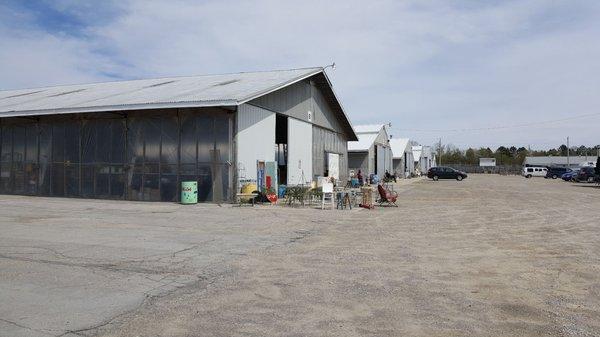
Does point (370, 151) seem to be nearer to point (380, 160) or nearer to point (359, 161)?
point (359, 161)

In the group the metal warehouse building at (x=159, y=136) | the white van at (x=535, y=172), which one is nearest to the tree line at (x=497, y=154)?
the white van at (x=535, y=172)

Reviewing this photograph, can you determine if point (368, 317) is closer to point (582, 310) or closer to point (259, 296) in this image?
point (259, 296)

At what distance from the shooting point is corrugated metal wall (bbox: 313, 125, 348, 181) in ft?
97.6

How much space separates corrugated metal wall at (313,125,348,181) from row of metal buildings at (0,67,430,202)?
8.1 inches

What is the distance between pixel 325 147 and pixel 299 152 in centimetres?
487

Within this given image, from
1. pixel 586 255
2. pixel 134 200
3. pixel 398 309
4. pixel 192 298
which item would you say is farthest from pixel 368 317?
pixel 134 200

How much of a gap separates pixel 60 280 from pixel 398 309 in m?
4.68

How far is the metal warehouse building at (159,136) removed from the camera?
805 inches

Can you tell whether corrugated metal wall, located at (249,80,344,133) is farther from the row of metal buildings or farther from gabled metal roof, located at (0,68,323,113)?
gabled metal roof, located at (0,68,323,113)

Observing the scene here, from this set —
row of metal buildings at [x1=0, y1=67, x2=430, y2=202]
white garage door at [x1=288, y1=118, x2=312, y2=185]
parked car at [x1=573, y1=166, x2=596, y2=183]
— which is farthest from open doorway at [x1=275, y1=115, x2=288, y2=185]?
parked car at [x1=573, y1=166, x2=596, y2=183]

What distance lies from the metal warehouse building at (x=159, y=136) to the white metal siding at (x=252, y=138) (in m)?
0.04

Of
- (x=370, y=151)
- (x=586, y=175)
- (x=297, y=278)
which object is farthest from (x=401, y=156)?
(x=297, y=278)

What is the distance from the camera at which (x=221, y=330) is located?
4.92 meters

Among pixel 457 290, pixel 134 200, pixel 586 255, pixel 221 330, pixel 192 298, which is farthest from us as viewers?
pixel 134 200
